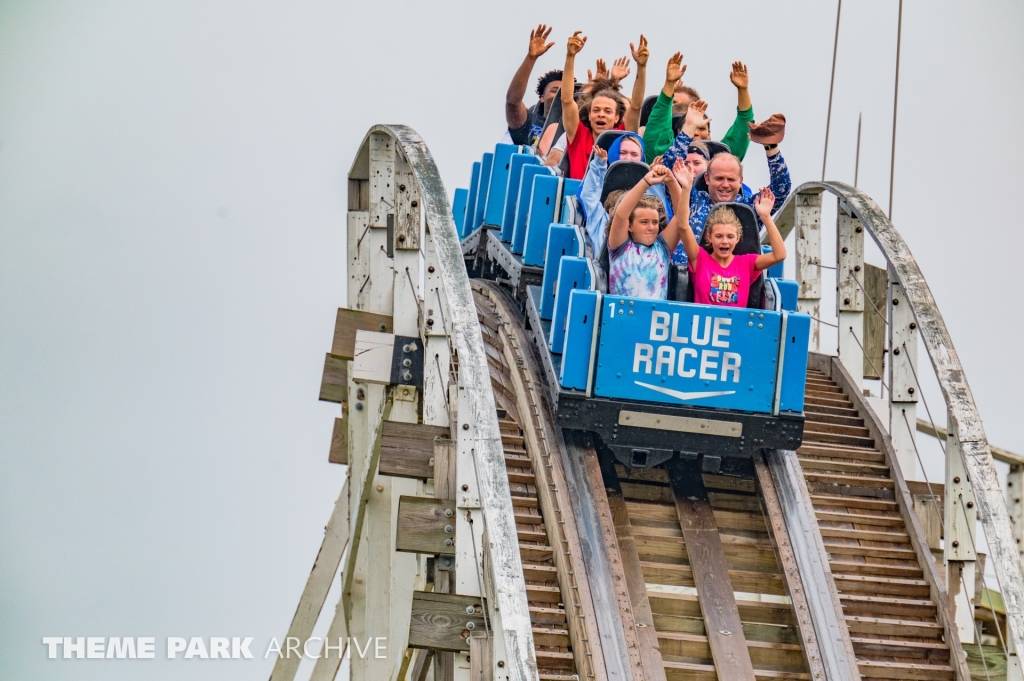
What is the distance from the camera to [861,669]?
5359 millimetres

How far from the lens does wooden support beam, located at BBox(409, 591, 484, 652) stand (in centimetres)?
516

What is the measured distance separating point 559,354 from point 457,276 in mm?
948

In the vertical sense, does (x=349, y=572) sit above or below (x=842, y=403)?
below

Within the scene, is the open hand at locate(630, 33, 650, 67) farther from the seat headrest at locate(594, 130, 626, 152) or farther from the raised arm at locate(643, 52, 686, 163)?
the seat headrest at locate(594, 130, 626, 152)

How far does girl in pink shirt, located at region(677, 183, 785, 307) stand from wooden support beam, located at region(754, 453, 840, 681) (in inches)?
29.1

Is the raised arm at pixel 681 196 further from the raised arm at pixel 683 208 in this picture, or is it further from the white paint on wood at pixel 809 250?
the white paint on wood at pixel 809 250

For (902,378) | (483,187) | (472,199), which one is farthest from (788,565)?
(472,199)

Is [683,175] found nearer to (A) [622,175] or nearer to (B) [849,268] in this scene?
(A) [622,175]

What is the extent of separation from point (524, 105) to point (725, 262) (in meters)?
3.26

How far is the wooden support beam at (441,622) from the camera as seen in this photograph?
16.9 ft

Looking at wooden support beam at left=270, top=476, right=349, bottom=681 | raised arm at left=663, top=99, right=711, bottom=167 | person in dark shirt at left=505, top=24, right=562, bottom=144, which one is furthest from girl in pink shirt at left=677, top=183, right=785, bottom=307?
wooden support beam at left=270, top=476, right=349, bottom=681

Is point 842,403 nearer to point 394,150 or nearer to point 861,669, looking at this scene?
point 861,669

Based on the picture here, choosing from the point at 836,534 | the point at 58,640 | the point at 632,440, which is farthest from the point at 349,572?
the point at 58,640

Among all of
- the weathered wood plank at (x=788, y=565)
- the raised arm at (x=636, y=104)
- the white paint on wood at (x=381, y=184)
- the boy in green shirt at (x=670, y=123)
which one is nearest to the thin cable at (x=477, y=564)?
the weathered wood plank at (x=788, y=565)
